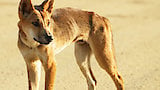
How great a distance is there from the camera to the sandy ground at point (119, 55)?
8984 mm

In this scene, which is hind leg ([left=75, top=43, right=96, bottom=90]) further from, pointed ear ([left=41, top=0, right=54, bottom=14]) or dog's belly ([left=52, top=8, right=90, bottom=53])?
pointed ear ([left=41, top=0, right=54, bottom=14])

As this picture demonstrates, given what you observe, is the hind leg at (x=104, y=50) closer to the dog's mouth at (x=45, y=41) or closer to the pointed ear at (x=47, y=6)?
the pointed ear at (x=47, y=6)

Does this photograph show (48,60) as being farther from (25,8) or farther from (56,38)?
(25,8)

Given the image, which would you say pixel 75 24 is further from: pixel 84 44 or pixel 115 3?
pixel 115 3

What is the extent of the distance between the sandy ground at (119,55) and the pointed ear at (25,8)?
226 cm

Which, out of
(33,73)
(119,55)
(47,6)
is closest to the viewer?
(47,6)

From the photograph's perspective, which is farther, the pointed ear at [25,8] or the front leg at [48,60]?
the front leg at [48,60]

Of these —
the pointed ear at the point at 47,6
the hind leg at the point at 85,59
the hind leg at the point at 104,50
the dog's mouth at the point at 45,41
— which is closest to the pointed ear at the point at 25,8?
the pointed ear at the point at 47,6

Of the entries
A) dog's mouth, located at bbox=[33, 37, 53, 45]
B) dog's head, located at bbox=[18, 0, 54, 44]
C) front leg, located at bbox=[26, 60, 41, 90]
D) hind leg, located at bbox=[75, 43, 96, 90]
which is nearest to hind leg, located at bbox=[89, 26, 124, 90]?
hind leg, located at bbox=[75, 43, 96, 90]

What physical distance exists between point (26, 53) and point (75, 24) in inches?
43.0

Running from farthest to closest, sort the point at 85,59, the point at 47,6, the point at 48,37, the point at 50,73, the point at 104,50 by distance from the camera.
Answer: the point at 85,59 < the point at 104,50 < the point at 50,73 < the point at 47,6 < the point at 48,37

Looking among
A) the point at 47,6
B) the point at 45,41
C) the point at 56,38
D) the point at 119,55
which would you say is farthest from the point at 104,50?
the point at 119,55

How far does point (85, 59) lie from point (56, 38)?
1.10 m

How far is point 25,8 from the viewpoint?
674cm
